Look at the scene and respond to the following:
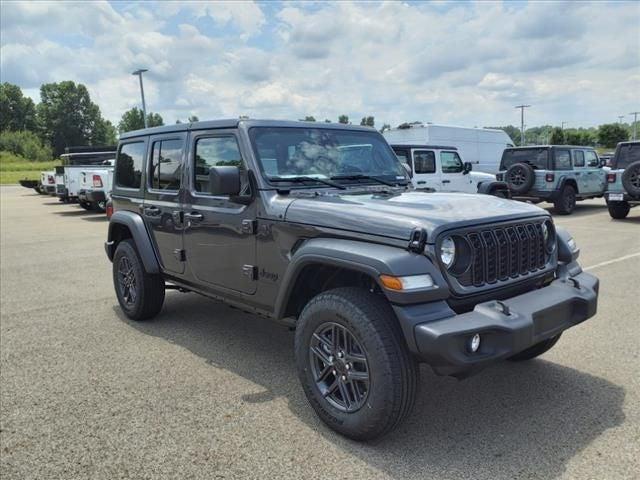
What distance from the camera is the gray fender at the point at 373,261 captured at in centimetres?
283

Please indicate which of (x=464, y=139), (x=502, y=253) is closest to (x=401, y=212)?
(x=502, y=253)

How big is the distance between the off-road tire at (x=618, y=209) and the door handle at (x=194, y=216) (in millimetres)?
12015

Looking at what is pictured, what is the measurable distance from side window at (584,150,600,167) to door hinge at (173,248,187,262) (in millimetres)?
14252

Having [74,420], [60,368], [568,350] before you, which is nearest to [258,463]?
[74,420]

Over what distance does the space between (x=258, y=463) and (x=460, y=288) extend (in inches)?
57.5

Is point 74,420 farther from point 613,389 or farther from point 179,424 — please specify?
point 613,389

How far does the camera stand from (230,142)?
418 cm

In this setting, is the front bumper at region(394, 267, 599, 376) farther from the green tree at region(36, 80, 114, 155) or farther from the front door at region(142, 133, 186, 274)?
the green tree at region(36, 80, 114, 155)

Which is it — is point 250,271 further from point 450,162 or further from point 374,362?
point 450,162

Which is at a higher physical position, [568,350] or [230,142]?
[230,142]

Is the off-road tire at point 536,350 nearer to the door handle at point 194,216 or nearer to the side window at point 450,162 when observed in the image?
the door handle at point 194,216

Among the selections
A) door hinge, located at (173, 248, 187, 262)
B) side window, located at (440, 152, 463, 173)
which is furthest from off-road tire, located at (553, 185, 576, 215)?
door hinge, located at (173, 248, 187, 262)

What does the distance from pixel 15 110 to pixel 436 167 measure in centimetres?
12255

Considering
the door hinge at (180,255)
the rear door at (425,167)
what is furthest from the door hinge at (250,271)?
the rear door at (425,167)
